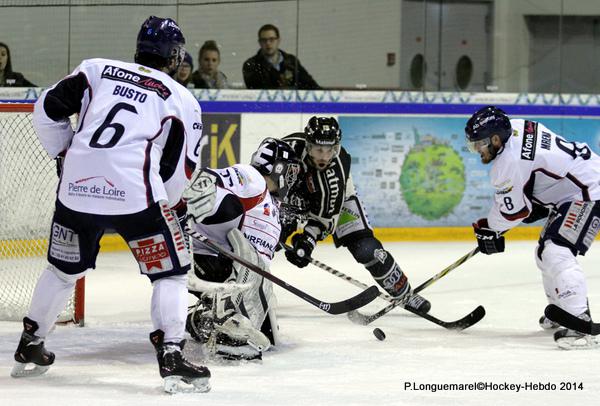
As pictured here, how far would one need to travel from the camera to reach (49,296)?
3.57 m

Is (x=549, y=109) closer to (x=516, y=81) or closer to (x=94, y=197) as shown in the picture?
(x=516, y=81)

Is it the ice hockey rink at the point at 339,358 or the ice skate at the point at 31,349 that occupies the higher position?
the ice skate at the point at 31,349

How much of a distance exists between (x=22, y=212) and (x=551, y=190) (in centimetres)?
223

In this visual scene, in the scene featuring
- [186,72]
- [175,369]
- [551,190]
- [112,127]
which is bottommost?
[175,369]

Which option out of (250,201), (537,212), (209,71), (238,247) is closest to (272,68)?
(209,71)

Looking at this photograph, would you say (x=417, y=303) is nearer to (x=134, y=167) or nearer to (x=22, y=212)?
(x=22, y=212)

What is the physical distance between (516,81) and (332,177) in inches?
129

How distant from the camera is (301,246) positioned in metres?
4.91

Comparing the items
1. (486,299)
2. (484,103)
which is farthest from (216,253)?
(484,103)

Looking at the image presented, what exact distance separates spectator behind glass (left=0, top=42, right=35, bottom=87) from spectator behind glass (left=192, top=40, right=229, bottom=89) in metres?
0.96

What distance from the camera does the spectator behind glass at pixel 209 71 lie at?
7.22 m

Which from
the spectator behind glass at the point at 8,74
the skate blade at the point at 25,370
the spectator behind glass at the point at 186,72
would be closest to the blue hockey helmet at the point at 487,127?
the skate blade at the point at 25,370

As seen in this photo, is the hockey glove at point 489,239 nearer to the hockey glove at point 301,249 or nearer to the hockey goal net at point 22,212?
the hockey glove at point 301,249

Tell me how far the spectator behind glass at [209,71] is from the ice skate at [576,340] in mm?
3356
